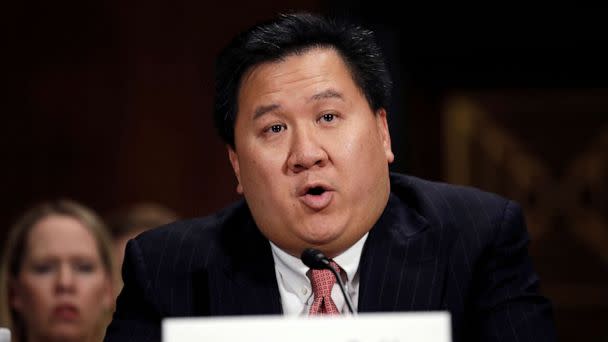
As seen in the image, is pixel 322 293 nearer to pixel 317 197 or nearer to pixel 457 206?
pixel 317 197

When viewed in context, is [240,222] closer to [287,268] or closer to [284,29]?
[287,268]

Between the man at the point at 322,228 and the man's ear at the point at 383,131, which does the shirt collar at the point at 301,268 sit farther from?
the man's ear at the point at 383,131

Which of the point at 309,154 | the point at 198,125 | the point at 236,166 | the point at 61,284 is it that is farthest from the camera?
the point at 198,125

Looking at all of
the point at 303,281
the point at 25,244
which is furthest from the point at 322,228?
the point at 25,244

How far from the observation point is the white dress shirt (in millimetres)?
1951

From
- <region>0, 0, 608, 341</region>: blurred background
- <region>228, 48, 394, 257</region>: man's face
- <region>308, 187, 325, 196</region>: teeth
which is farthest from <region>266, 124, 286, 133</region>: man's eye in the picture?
<region>0, 0, 608, 341</region>: blurred background

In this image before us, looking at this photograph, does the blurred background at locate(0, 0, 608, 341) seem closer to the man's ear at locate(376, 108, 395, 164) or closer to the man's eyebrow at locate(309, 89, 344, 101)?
the man's ear at locate(376, 108, 395, 164)

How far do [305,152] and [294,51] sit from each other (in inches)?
9.6

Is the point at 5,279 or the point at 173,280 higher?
the point at 173,280

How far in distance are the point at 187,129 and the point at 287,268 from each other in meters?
2.75

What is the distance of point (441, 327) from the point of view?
1.23 metres

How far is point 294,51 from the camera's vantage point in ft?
6.32

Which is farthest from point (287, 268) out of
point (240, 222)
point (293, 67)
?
point (293, 67)

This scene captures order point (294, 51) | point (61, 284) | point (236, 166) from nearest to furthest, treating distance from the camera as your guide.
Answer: point (294, 51), point (236, 166), point (61, 284)
